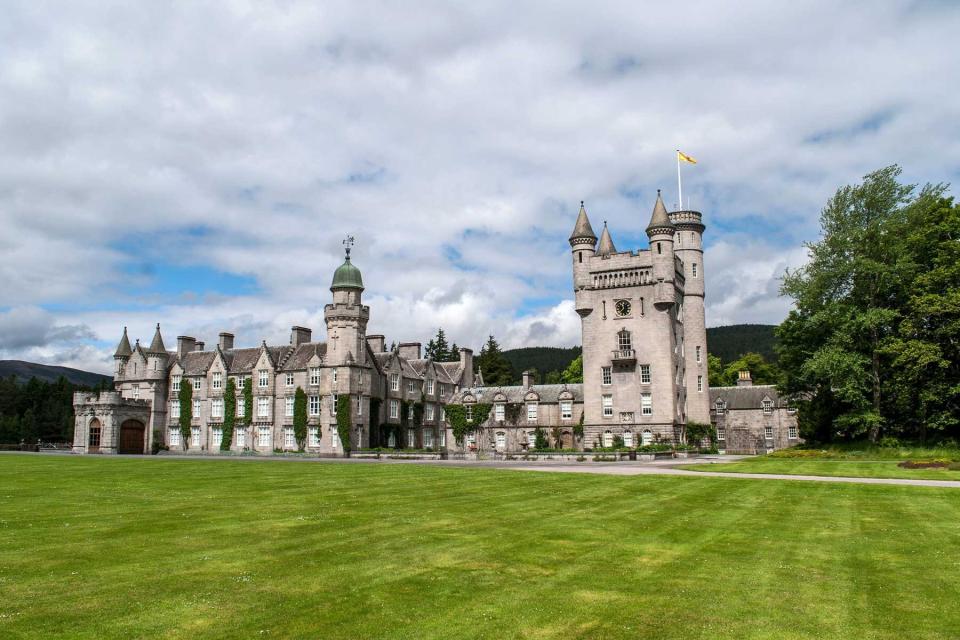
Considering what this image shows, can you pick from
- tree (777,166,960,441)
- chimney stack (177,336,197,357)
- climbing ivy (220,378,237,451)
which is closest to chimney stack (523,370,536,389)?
tree (777,166,960,441)

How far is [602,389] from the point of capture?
6581cm

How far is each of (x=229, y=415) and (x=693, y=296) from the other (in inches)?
1902

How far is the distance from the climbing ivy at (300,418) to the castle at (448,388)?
39 centimetres

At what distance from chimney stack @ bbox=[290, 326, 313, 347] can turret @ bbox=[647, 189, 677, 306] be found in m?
36.9

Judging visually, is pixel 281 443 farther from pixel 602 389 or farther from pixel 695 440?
pixel 695 440

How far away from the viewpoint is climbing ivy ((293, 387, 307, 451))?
Result: 69938 mm

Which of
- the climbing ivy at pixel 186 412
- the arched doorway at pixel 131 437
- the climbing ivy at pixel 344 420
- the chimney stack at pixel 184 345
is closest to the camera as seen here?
the climbing ivy at pixel 344 420

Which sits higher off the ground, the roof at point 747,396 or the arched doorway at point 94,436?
the roof at point 747,396

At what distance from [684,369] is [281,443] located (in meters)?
39.8

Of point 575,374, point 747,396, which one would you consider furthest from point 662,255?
point 575,374

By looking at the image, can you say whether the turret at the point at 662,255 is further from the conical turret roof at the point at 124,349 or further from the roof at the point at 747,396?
the conical turret roof at the point at 124,349

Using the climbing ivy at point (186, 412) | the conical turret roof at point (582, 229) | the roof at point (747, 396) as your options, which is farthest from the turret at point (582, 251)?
the climbing ivy at point (186, 412)

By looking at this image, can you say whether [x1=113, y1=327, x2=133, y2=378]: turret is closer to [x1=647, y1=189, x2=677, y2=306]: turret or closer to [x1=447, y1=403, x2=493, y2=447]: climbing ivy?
[x1=447, y1=403, x2=493, y2=447]: climbing ivy

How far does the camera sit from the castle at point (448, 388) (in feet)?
Result: 211
